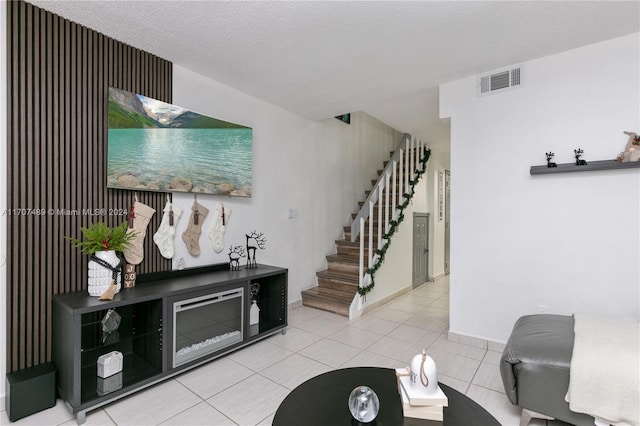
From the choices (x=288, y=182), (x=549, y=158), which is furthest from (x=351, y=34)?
(x=288, y=182)

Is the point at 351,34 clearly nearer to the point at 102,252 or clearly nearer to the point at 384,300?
the point at 102,252

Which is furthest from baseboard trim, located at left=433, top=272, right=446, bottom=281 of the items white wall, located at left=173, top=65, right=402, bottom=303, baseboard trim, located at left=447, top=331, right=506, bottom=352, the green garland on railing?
baseboard trim, located at left=447, top=331, right=506, bottom=352

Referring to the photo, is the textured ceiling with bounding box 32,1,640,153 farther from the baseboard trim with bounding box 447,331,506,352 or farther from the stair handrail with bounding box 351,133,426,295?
the baseboard trim with bounding box 447,331,506,352

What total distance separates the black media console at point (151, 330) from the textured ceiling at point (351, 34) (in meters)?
2.08

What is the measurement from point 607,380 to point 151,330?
297 centimetres

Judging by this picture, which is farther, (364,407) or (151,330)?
(151,330)

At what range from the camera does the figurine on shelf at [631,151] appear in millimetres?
2404

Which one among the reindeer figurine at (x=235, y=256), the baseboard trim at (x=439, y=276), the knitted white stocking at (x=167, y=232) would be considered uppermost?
the knitted white stocking at (x=167, y=232)

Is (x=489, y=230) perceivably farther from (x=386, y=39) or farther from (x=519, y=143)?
(x=386, y=39)

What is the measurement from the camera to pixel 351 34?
246 cm

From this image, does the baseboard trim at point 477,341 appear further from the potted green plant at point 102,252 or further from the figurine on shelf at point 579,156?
the potted green plant at point 102,252

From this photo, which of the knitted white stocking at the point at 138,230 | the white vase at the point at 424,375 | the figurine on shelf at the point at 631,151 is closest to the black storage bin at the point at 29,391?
the knitted white stocking at the point at 138,230

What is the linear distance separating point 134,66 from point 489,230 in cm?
373

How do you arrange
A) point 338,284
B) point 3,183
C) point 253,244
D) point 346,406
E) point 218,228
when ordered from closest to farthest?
point 346,406 → point 3,183 → point 218,228 → point 253,244 → point 338,284
